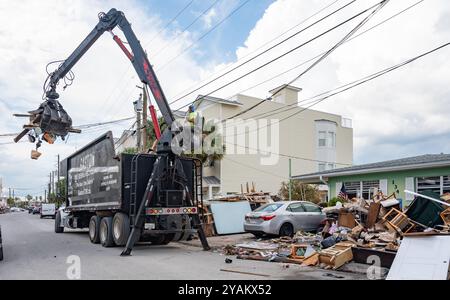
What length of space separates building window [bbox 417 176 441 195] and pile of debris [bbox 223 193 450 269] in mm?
4094

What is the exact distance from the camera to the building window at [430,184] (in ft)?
61.2

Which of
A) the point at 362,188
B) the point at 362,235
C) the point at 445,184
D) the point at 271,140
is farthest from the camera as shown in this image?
the point at 271,140

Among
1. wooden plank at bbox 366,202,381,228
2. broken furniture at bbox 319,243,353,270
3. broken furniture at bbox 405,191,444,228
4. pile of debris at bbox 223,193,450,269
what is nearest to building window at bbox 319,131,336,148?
pile of debris at bbox 223,193,450,269

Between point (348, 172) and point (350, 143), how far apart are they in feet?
69.3

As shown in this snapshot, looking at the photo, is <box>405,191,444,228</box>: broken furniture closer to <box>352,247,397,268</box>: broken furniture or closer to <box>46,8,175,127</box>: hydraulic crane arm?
<box>352,247,397,268</box>: broken furniture

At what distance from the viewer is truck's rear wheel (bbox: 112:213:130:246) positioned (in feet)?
44.9

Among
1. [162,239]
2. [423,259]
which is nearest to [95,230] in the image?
[162,239]

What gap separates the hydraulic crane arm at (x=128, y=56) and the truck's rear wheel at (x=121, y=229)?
334 cm

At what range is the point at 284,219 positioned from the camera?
51.9ft

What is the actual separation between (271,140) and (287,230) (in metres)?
22.1

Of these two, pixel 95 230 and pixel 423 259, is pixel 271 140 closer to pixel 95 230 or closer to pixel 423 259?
pixel 95 230
